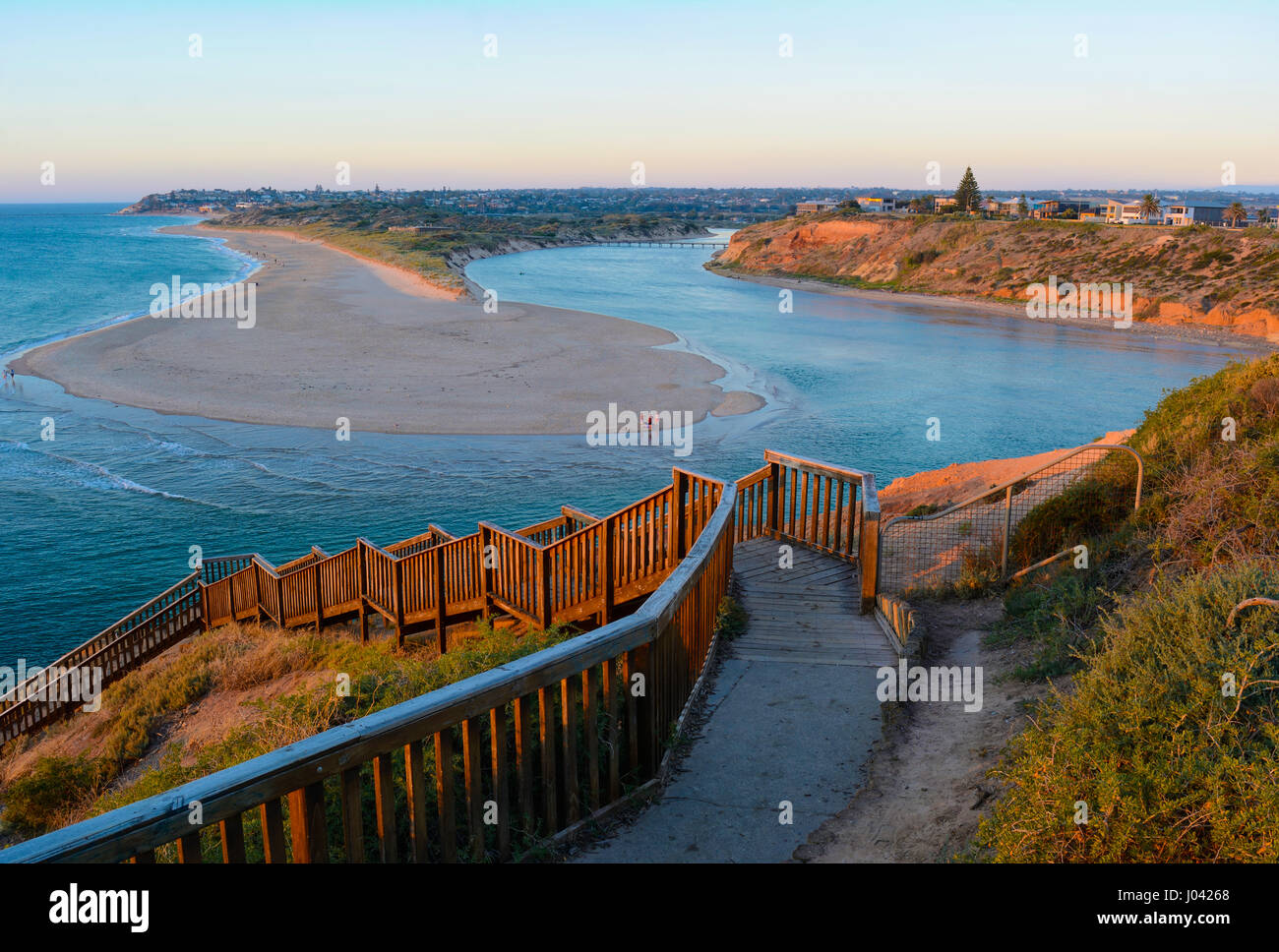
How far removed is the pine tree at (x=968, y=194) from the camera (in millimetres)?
114312

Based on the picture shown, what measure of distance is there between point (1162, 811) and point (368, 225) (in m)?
179

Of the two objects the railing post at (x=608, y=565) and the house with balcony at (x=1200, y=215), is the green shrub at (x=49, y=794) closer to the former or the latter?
the railing post at (x=608, y=565)

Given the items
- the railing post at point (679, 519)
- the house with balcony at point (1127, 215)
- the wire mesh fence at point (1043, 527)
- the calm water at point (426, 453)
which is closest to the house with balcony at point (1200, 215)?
the house with balcony at point (1127, 215)

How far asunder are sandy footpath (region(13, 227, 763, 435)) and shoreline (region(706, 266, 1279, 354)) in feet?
77.9

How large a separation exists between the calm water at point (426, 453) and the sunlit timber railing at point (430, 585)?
5.92ft

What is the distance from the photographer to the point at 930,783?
551cm

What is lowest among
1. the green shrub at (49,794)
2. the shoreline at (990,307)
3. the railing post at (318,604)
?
the green shrub at (49,794)

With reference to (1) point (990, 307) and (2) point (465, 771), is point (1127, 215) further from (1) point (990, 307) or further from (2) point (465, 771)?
(2) point (465, 771)

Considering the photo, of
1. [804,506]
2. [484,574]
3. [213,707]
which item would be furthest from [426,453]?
[804,506]

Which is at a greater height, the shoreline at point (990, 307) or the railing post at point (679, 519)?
the shoreline at point (990, 307)

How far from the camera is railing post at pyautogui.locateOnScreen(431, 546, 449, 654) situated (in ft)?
39.2

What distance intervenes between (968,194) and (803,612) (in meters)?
118

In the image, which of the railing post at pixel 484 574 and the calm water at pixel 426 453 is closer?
the railing post at pixel 484 574
